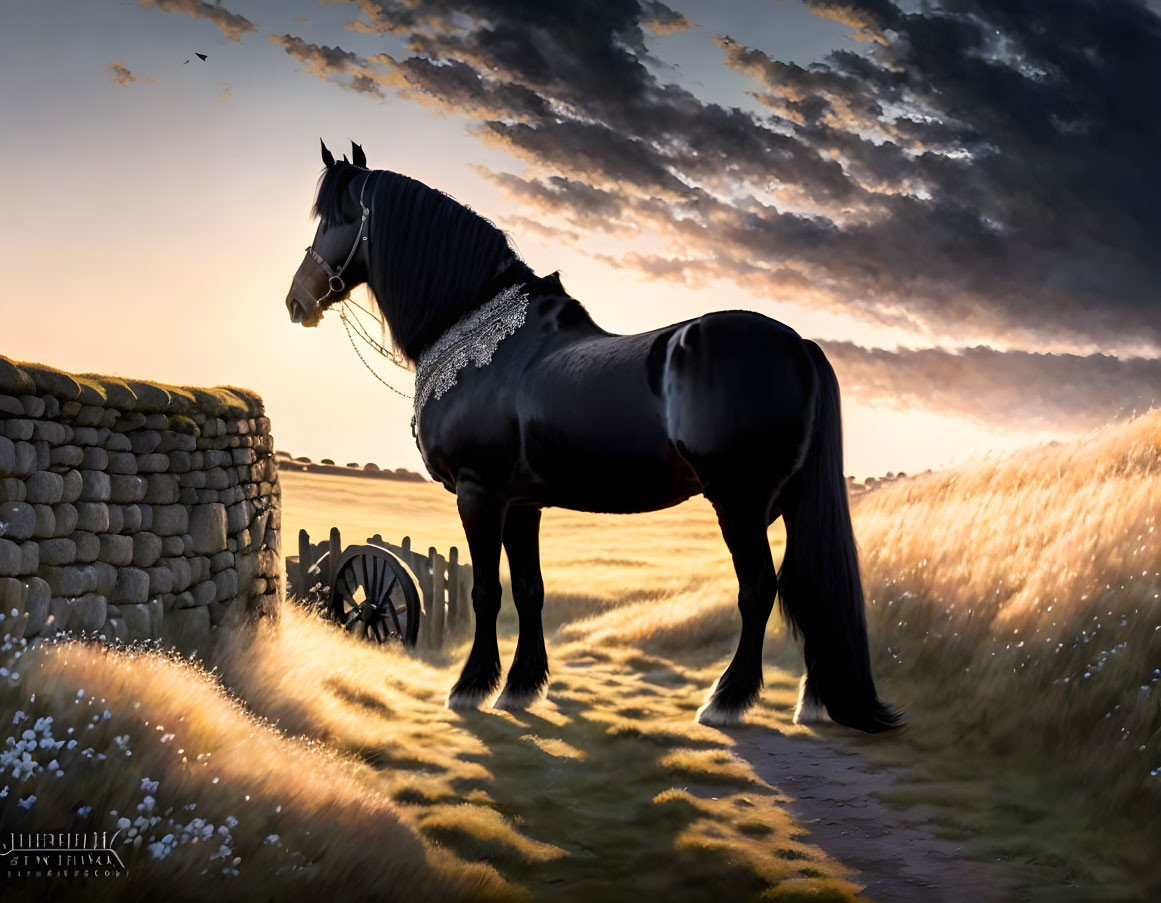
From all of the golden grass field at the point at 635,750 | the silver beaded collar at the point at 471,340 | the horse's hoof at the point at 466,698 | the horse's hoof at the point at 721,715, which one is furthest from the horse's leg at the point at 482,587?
the horse's hoof at the point at 721,715

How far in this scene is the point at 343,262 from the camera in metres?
6.54

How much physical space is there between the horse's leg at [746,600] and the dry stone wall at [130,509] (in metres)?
3.24

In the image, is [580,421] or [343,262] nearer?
[580,421]

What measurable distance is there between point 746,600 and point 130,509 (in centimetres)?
355

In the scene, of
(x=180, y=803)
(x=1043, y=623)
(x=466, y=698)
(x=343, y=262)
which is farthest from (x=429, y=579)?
(x=180, y=803)

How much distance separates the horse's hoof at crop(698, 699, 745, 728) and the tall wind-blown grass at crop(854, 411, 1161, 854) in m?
1.06

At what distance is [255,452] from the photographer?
7301 millimetres

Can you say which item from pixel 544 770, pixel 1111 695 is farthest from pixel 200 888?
pixel 1111 695

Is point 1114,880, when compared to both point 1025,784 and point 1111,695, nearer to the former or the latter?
point 1025,784

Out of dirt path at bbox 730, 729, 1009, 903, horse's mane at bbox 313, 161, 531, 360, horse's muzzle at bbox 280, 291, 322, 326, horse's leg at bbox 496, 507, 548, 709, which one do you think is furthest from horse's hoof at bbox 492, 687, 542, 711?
horse's muzzle at bbox 280, 291, 322, 326

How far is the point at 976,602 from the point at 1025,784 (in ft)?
6.87

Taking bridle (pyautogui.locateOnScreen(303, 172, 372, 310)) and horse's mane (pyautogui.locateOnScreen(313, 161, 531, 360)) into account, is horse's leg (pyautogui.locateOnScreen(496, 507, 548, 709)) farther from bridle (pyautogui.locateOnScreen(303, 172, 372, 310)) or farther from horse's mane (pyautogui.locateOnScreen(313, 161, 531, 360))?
bridle (pyautogui.locateOnScreen(303, 172, 372, 310))

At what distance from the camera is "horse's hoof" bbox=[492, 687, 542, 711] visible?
5.97 m

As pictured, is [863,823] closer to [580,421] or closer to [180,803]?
[580,421]
